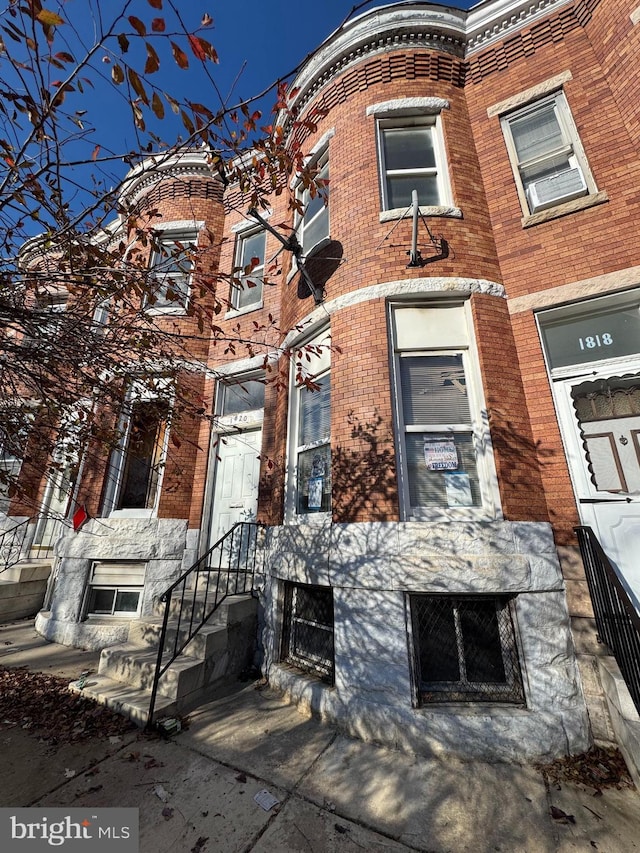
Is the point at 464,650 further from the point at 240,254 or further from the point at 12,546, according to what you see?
the point at 12,546

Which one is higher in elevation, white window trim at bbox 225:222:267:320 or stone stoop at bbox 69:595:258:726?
white window trim at bbox 225:222:267:320

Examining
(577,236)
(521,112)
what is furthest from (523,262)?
(521,112)

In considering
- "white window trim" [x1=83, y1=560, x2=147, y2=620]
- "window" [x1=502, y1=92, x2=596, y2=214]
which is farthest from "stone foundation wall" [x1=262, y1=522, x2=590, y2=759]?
"window" [x1=502, y1=92, x2=596, y2=214]

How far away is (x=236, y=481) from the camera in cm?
699

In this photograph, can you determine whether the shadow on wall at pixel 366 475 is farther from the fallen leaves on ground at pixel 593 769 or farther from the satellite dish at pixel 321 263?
the fallen leaves on ground at pixel 593 769

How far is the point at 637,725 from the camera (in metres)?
3.07

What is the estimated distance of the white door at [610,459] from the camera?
13.1ft

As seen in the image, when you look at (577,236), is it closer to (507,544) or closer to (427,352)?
(427,352)

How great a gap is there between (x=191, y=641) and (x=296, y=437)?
9.97 feet

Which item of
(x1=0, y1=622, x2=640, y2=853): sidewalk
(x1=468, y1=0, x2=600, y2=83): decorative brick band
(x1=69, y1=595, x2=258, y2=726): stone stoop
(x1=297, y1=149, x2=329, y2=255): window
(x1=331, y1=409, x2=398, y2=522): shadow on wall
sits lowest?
(x1=0, y1=622, x2=640, y2=853): sidewalk

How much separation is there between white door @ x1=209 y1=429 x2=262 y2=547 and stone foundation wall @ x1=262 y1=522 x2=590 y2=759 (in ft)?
8.64

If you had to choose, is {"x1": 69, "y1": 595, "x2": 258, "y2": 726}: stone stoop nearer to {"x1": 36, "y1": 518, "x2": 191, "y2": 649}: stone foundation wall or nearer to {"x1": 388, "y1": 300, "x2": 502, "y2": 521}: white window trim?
{"x1": 36, "y1": 518, "x2": 191, "y2": 649}: stone foundation wall

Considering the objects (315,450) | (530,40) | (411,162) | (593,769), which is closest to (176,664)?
(315,450)

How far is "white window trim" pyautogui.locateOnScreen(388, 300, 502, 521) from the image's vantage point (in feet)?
14.2
